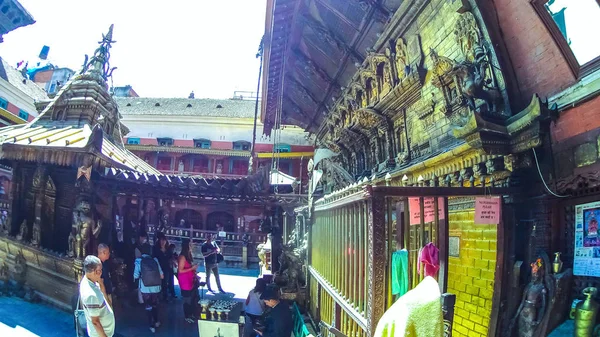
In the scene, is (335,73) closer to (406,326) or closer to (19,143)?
(19,143)


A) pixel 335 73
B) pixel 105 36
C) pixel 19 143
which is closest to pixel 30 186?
pixel 19 143

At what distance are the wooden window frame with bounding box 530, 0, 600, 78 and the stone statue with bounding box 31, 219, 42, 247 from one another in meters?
12.0

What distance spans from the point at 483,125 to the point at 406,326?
9.94 ft

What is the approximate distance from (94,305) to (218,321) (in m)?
2.05

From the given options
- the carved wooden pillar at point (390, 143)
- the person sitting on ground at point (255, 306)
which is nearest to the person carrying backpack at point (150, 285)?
the person sitting on ground at point (255, 306)

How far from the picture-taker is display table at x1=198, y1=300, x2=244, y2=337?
599 cm

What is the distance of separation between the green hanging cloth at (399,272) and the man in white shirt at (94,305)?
12.3 ft

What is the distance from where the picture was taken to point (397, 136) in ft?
27.8

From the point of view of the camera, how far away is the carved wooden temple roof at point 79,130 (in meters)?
8.42

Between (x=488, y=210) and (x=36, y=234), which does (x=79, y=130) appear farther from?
(x=488, y=210)

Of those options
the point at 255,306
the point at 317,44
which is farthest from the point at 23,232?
the point at 317,44

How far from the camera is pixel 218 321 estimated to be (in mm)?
6039

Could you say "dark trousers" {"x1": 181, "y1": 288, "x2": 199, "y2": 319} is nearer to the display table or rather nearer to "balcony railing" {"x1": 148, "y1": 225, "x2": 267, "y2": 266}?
the display table

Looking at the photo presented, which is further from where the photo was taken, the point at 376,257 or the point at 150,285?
the point at 150,285
